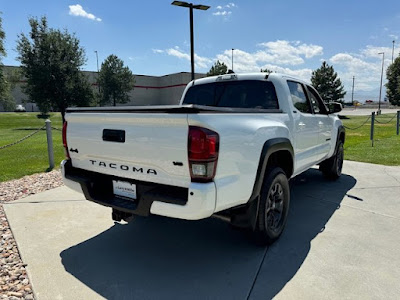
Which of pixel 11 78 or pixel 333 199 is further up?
pixel 11 78

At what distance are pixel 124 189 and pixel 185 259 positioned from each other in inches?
36.8

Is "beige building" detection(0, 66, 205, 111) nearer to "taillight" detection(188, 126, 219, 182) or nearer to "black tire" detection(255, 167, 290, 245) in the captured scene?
"black tire" detection(255, 167, 290, 245)

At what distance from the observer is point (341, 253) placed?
307 centimetres

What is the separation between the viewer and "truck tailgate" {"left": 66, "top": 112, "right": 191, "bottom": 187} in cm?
236

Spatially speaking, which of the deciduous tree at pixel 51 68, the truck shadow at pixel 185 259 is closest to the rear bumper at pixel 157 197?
the truck shadow at pixel 185 259

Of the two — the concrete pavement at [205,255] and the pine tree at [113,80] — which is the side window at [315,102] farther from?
the pine tree at [113,80]

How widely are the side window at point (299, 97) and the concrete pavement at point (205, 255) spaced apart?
146 centimetres

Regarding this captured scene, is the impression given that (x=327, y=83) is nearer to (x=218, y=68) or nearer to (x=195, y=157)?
(x=218, y=68)

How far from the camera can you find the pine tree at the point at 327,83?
45.4 meters

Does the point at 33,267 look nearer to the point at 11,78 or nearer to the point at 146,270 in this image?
the point at 146,270

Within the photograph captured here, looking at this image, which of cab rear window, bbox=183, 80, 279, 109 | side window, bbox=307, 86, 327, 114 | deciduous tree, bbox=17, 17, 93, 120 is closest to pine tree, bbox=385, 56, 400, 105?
deciduous tree, bbox=17, 17, 93, 120

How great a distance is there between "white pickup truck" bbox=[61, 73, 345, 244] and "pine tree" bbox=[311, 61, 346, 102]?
45695mm

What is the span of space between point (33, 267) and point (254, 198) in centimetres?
221

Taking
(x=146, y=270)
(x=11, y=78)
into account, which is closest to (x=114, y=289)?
(x=146, y=270)
